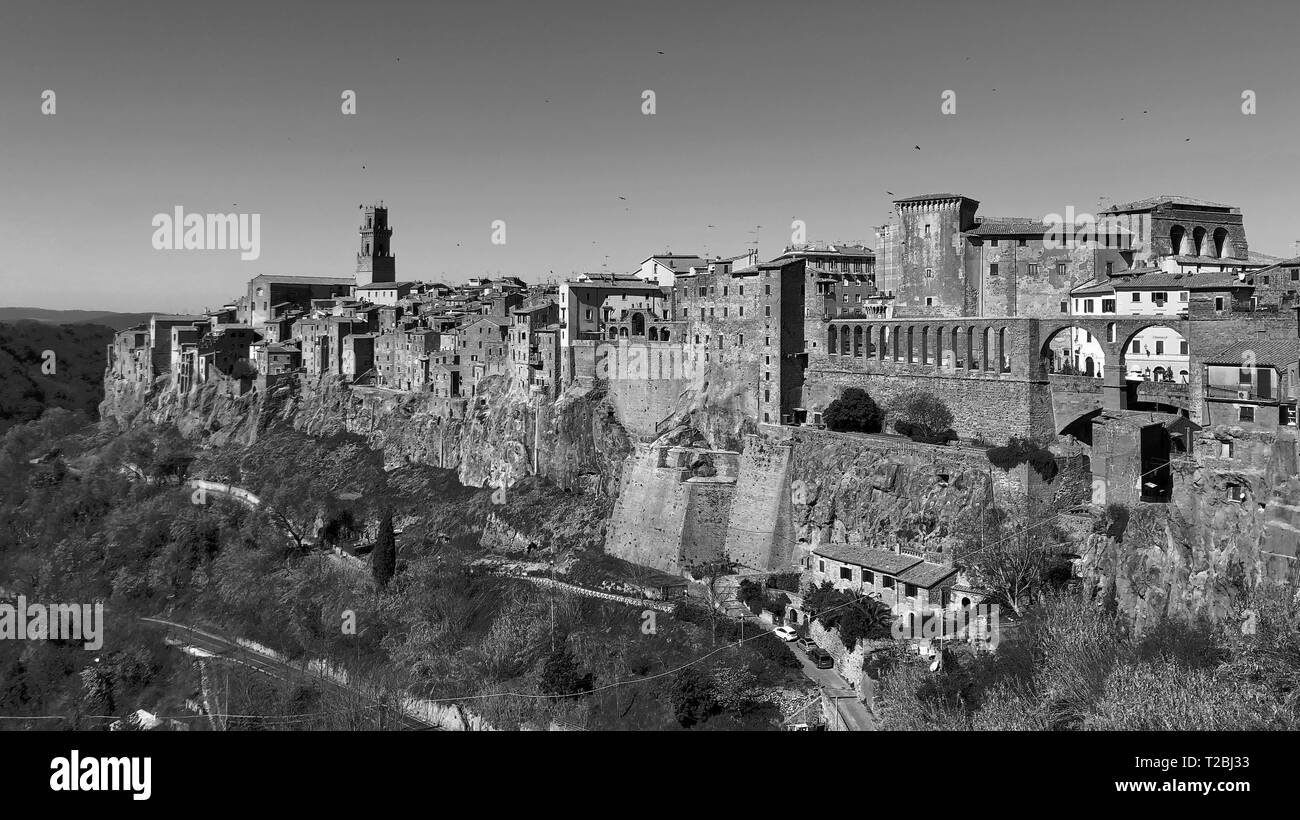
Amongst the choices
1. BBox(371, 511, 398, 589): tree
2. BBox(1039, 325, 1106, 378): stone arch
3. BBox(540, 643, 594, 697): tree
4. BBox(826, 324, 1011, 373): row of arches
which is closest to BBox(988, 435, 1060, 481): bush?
BBox(826, 324, 1011, 373): row of arches

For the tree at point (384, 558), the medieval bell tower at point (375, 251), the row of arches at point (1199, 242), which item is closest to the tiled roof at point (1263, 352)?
the row of arches at point (1199, 242)

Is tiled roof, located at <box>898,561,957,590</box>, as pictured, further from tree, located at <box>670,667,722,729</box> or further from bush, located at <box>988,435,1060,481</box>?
tree, located at <box>670,667,722,729</box>

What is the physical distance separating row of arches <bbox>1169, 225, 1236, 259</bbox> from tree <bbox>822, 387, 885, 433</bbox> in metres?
15.8

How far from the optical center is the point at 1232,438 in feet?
71.4

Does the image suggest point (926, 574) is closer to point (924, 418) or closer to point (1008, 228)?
point (924, 418)

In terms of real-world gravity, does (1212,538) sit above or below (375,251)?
below

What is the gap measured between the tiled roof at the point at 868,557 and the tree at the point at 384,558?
17.9m

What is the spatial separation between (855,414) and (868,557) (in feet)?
19.5

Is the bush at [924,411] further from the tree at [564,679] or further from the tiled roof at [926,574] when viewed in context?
the tree at [564,679]

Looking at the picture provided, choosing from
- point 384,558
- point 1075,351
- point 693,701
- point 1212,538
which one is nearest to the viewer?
point 1212,538

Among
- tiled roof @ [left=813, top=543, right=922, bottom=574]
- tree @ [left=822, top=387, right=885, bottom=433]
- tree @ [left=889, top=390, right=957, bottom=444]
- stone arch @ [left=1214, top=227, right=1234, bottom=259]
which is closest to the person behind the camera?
tiled roof @ [left=813, top=543, right=922, bottom=574]

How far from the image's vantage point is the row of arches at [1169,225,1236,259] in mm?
36656

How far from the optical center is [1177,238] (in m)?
37.0

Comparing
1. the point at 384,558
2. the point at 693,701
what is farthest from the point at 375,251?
the point at 693,701
